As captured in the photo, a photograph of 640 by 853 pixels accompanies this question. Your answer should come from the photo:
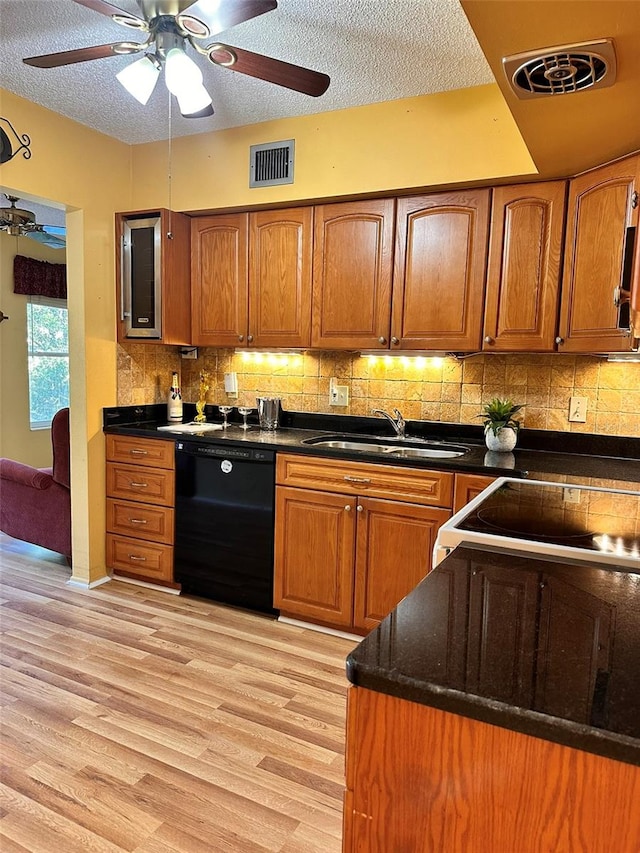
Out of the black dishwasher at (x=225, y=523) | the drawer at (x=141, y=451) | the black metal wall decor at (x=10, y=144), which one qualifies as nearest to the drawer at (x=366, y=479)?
the black dishwasher at (x=225, y=523)

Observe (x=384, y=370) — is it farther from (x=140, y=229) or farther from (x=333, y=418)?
(x=140, y=229)

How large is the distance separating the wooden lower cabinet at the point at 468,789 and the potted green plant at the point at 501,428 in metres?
2.04

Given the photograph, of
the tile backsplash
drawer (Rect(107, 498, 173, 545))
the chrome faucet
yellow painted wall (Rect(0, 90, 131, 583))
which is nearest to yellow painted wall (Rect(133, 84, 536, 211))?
yellow painted wall (Rect(0, 90, 131, 583))

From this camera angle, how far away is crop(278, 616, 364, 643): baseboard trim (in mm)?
2812

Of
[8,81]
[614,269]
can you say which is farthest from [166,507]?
[614,269]

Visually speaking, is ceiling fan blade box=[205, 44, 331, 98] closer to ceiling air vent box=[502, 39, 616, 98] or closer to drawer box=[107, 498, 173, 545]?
ceiling air vent box=[502, 39, 616, 98]

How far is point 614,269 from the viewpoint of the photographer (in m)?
2.28

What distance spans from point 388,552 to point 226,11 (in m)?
2.14

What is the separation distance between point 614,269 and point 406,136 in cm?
114

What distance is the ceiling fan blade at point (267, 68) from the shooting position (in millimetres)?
1827

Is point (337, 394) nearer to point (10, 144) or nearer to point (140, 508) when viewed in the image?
point (140, 508)

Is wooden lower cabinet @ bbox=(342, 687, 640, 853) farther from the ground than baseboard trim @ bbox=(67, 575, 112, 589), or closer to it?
farther from the ground

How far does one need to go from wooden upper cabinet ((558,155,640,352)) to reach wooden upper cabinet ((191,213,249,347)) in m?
1.69

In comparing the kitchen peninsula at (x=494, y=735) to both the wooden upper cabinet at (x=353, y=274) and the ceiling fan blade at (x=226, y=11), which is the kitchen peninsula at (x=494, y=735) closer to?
the ceiling fan blade at (x=226, y=11)
